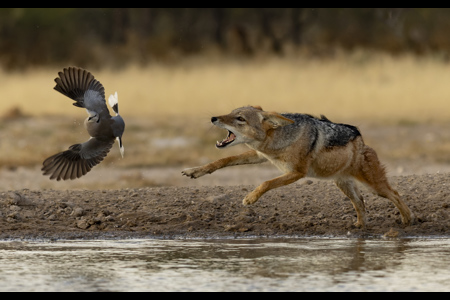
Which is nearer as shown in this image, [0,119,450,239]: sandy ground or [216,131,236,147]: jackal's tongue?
[216,131,236,147]: jackal's tongue

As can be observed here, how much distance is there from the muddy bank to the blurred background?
6091 millimetres

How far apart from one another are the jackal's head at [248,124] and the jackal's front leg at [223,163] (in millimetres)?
224

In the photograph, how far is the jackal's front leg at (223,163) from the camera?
10.3 meters

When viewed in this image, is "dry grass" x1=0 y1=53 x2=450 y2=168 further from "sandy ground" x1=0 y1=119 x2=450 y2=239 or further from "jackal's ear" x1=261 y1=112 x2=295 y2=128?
"jackal's ear" x1=261 y1=112 x2=295 y2=128

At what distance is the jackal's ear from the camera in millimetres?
10445

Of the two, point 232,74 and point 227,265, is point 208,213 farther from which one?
point 232,74

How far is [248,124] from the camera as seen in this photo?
10.3 metres

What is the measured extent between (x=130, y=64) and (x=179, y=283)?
13080 millimetres

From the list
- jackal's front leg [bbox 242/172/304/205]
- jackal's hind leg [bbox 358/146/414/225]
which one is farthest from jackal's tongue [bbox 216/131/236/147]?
jackal's hind leg [bbox 358/146/414/225]

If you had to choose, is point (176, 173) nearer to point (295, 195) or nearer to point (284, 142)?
point (295, 195)

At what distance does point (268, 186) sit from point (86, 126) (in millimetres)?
1835

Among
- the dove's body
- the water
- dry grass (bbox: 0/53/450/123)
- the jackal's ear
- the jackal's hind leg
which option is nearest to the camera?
the water

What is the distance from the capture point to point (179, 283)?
8094 millimetres

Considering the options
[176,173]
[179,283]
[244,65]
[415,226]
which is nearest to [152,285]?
[179,283]
